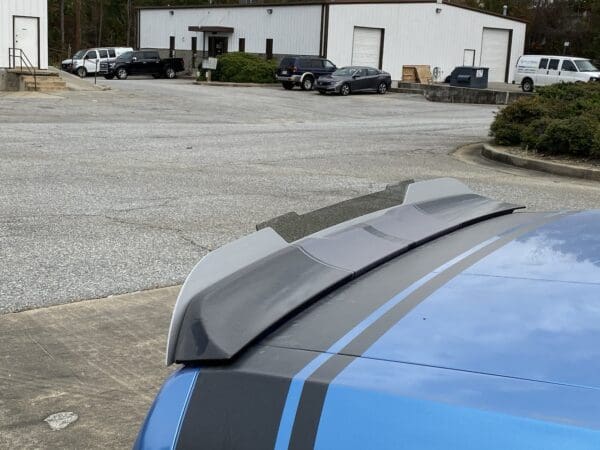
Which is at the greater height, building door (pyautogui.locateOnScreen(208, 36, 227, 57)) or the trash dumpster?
building door (pyautogui.locateOnScreen(208, 36, 227, 57))

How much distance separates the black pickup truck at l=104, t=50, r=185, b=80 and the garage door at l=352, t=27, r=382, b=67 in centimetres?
1246

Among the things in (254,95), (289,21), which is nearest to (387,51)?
(289,21)

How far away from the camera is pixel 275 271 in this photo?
70.8 inches

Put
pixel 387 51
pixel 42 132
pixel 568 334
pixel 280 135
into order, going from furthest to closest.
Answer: pixel 387 51, pixel 280 135, pixel 42 132, pixel 568 334

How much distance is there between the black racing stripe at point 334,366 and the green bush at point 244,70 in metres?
42.6

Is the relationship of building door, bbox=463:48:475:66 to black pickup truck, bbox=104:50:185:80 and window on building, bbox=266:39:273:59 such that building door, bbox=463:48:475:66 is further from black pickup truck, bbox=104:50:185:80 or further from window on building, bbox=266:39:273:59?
black pickup truck, bbox=104:50:185:80

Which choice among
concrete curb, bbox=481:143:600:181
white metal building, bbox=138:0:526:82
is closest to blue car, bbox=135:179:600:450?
concrete curb, bbox=481:143:600:181

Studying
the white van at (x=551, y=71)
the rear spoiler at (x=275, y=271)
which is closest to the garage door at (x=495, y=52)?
the white van at (x=551, y=71)

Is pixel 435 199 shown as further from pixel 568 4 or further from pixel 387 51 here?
pixel 568 4

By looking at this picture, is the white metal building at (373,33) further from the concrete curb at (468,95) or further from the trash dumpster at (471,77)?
the concrete curb at (468,95)

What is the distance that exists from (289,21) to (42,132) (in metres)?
33.1

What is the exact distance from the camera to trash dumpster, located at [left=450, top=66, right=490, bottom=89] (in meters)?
39.8

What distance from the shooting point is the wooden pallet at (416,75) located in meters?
46.0

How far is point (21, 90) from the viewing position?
1242 inches
